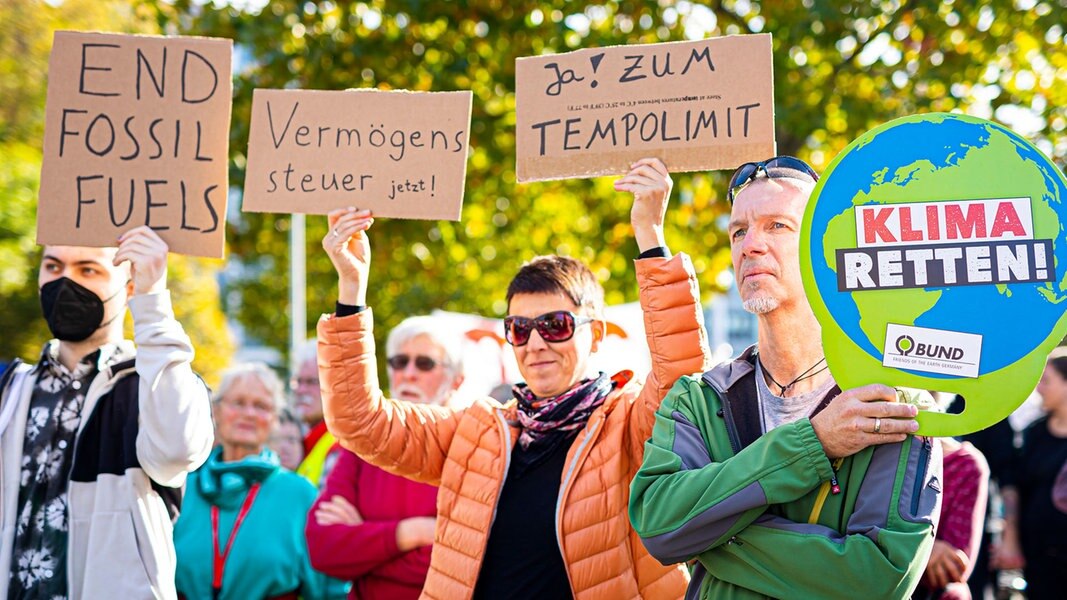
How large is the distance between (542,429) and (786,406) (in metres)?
1.00

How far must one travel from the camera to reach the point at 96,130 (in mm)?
3830

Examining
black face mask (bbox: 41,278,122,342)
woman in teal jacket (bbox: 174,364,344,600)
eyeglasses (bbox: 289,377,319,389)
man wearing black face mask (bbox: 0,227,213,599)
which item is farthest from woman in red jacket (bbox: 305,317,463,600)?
eyeglasses (bbox: 289,377,319,389)

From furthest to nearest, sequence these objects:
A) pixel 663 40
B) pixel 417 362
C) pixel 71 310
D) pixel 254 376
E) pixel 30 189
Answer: pixel 30 189
pixel 663 40
pixel 254 376
pixel 417 362
pixel 71 310

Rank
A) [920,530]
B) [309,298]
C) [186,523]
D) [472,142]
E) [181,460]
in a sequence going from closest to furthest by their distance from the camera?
[920,530] → [181,460] → [186,523] → [472,142] → [309,298]

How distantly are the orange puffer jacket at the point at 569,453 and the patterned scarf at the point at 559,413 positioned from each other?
0.04 metres

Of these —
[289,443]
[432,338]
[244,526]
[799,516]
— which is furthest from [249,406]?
[799,516]

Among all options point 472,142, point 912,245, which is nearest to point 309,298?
point 472,142

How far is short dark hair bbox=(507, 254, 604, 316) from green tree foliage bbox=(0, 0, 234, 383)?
16.8m

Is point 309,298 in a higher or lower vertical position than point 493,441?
higher

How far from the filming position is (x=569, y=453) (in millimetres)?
3404

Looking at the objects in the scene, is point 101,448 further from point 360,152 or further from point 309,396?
point 309,396

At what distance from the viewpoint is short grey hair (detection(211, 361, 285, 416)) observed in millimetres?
5520

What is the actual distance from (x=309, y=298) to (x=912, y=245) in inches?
836

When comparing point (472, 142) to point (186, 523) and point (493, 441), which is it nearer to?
point (186, 523)
